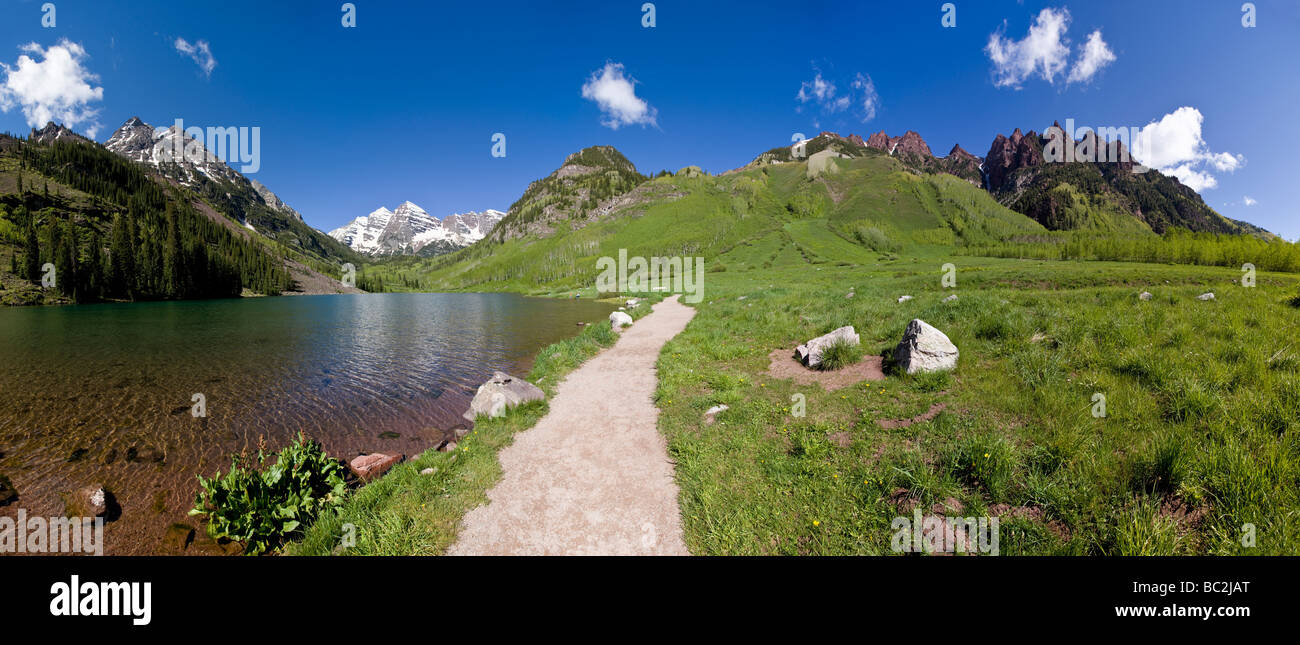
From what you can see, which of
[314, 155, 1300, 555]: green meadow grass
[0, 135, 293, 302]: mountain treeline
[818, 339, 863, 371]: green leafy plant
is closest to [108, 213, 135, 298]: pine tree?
[0, 135, 293, 302]: mountain treeline

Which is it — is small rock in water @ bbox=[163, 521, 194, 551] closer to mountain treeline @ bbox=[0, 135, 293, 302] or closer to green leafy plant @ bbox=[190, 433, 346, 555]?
green leafy plant @ bbox=[190, 433, 346, 555]

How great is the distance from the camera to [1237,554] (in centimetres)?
380

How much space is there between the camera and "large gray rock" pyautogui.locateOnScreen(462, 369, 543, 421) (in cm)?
1197

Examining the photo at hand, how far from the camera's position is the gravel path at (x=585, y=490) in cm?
613

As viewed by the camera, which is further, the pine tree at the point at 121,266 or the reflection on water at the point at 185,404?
the pine tree at the point at 121,266

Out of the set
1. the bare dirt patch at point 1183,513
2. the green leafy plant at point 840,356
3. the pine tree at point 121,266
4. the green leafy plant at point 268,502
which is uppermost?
the pine tree at point 121,266

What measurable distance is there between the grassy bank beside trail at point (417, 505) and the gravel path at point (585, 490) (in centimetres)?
33

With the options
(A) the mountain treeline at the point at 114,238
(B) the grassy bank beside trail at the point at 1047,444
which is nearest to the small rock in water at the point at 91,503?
(B) the grassy bank beside trail at the point at 1047,444

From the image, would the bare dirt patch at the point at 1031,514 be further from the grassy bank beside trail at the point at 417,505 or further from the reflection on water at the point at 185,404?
the reflection on water at the point at 185,404

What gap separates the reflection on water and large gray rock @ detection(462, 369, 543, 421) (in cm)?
261

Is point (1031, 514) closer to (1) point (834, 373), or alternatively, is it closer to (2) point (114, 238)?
(1) point (834, 373)

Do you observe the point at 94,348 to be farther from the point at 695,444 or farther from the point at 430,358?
the point at 695,444
